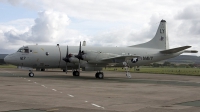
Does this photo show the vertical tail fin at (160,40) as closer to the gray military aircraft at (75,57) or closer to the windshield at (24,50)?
the gray military aircraft at (75,57)

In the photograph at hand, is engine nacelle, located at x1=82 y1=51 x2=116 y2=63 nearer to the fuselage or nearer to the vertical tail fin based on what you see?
the fuselage

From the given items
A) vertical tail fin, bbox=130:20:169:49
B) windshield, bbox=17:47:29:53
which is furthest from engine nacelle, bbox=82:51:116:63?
vertical tail fin, bbox=130:20:169:49

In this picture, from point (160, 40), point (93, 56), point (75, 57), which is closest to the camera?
point (93, 56)

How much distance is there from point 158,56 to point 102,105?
2690 cm

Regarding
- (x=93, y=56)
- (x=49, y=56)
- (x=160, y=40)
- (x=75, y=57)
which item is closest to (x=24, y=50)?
(x=49, y=56)

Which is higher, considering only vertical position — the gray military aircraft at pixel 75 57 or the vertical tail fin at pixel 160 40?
the vertical tail fin at pixel 160 40

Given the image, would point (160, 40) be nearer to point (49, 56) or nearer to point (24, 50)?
point (49, 56)

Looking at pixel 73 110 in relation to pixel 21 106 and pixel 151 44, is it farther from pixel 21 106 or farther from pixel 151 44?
pixel 151 44

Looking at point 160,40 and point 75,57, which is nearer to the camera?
point 75,57

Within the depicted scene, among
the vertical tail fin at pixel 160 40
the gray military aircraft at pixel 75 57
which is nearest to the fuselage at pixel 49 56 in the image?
the gray military aircraft at pixel 75 57

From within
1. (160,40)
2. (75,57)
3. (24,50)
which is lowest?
(75,57)

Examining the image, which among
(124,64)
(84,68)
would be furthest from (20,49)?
(124,64)

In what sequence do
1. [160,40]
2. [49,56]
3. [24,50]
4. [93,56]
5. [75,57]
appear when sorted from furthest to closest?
[160,40] → [49,56] → [75,57] → [24,50] → [93,56]

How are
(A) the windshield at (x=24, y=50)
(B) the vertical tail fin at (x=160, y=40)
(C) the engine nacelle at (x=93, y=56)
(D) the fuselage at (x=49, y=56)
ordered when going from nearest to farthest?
(C) the engine nacelle at (x=93, y=56) → (D) the fuselage at (x=49, y=56) → (A) the windshield at (x=24, y=50) → (B) the vertical tail fin at (x=160, y=40)
